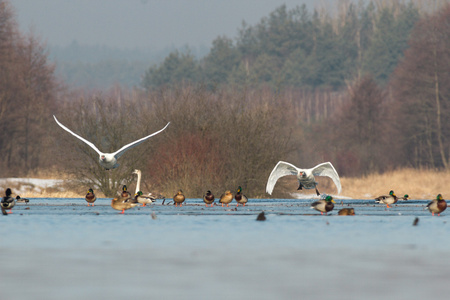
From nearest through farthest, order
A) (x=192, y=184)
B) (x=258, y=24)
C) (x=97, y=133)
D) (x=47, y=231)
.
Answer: (x=47, y=231), (x=192, y=184), (x=97, y=133), (x=258, y=24)

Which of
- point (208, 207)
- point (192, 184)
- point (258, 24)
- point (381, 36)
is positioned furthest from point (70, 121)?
point (258, 24)

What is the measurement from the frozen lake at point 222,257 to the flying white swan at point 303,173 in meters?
6.18

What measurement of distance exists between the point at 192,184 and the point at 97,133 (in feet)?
17.0

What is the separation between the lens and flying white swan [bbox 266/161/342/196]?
2759 cm

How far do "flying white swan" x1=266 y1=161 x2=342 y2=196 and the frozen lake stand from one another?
6179 millimetres

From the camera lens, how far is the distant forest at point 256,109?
32562mm

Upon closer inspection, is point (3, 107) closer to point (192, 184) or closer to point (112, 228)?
point (192, 184)

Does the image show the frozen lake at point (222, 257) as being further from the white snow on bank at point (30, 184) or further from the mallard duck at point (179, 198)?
the white snow on bank at point (30, 184)

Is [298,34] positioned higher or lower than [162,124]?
higher

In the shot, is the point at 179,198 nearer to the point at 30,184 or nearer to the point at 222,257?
the point at 222,257

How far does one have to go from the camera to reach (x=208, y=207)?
978 inches

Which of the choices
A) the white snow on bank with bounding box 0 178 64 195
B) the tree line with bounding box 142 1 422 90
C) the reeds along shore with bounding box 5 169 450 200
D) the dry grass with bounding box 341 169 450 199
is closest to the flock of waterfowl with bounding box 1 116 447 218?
the reeds along shore with bounding box 5 169 450 200

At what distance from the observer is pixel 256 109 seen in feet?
109

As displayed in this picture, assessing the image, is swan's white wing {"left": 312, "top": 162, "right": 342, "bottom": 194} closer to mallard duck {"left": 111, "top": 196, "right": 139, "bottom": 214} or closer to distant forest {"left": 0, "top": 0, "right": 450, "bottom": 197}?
distant forest {"left": 0, "top": 0, "right": 450, "bottom": 197}
